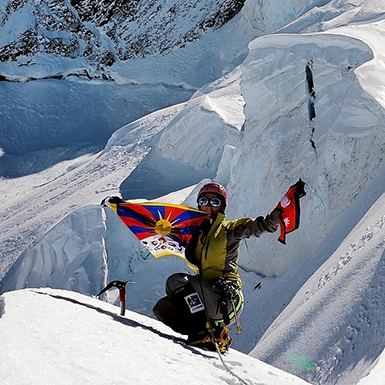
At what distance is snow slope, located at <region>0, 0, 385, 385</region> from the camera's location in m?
Result: 5.32

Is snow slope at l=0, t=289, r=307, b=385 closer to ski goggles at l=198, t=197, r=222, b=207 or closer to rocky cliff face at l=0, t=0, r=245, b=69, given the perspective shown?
ski goggles at l=198, t=197, r=222, b=207

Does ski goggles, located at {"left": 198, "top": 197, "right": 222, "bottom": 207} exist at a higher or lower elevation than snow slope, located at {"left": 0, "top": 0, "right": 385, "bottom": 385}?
higher

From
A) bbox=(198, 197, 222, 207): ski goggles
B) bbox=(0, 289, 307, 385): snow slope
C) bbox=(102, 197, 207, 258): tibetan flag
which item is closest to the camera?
bbox=(0, 289, 307, 385): snow slope

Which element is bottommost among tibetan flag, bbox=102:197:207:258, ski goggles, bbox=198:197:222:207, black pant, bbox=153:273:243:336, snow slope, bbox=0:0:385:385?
snow slope, bbox=0:0:385:385

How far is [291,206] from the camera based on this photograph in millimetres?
4426

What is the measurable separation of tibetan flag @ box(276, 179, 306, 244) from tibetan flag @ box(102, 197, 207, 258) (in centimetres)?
74

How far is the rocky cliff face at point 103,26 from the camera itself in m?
25.1

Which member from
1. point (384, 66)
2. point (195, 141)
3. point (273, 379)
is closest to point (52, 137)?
point (195, 141)

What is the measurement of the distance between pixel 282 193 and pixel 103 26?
18772mm

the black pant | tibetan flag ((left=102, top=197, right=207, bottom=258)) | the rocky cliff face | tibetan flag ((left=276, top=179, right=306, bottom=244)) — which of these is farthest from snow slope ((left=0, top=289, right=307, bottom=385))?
the rocky cliff face

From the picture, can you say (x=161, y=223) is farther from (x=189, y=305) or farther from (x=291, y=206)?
(x=291, y=206)

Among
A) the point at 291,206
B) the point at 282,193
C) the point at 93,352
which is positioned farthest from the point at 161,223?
the point at 282,193

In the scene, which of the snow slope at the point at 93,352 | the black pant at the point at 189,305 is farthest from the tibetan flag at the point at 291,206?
Result: the snow slope at the point at 93,352

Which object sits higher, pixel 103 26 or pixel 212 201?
pixel 212 201
